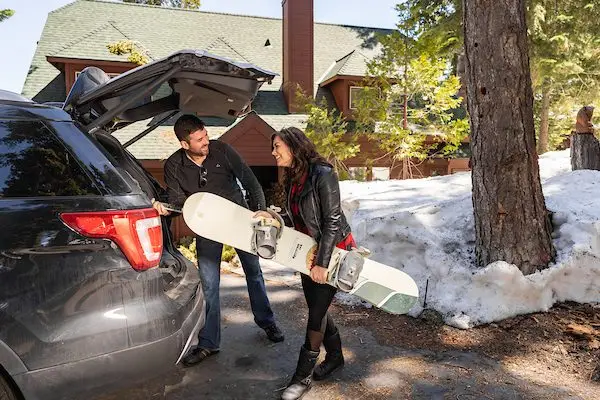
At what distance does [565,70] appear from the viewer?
14.0m

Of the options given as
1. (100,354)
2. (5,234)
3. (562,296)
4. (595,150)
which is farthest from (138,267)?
(595,150)

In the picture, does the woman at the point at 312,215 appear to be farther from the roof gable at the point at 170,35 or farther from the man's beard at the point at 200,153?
the roof gable at the point at 170,35

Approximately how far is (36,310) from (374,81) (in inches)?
458

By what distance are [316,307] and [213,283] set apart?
987 millimetres

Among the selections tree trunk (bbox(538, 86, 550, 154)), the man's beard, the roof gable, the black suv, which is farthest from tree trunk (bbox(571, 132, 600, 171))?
the roof gable

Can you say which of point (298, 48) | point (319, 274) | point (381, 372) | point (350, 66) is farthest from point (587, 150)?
point (298, 48)

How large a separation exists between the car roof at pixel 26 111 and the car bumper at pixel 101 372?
1.14 m

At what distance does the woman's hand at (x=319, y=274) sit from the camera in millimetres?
2955

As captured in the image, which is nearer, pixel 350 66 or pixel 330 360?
pixel 330 360

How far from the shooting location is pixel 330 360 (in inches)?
138

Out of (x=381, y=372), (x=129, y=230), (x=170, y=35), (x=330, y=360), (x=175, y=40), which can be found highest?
(x=170, y=35)

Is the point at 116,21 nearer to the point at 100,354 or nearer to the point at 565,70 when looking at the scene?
the point at 565,70

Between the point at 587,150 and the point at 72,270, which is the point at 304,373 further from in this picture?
the point at 587,150

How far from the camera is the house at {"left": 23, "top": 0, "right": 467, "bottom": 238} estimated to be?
13758 millimetres
